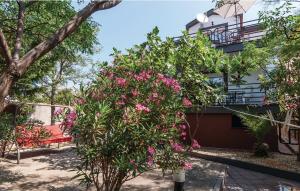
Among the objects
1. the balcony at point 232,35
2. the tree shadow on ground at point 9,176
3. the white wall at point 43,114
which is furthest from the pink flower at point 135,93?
the white wall at point 43,114

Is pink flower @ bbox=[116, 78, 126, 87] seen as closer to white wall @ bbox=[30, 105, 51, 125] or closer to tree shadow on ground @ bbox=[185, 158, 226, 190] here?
tree shadow on ground @ bbox=[185, 158, 226, 190]

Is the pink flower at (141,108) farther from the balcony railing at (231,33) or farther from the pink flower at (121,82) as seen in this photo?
the balcony railing at (231,33)

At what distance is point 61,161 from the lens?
1476cm

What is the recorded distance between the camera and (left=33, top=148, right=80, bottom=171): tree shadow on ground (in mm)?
13328

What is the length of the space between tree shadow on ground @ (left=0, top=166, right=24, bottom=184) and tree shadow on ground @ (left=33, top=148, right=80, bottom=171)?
149 centimetres

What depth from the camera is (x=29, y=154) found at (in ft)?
52.7

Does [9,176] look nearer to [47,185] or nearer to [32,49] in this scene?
[47,185]

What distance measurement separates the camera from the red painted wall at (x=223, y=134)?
62.4 feet

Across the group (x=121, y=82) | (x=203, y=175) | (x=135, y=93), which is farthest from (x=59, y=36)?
(x=203, y=175)

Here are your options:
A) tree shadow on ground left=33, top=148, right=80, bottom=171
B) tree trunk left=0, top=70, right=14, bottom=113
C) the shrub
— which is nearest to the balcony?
the shrub

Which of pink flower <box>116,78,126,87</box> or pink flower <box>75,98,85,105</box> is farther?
pink flower <box>116,78,126,87</box>

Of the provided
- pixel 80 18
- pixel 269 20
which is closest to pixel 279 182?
pixel 269 20

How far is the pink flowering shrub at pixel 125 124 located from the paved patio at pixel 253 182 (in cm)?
463

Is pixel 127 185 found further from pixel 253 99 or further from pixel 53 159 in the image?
pixel 253 99
